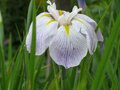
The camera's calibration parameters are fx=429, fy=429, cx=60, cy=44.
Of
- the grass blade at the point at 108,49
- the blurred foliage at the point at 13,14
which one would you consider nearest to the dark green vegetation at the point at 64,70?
the grass blade at the point at 108,49

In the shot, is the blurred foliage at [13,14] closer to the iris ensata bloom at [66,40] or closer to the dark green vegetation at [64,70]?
the dark green vegetation at [64,70]

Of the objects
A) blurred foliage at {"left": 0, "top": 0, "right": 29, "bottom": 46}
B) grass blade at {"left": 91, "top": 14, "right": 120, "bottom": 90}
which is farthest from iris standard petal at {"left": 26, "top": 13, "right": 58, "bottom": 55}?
blurred foliage at {"left": 0, "top": 0, "right": 29, "bottom": 46}

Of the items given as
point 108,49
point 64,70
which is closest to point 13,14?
point 64,70

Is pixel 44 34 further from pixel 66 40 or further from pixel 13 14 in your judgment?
pixel 13 14

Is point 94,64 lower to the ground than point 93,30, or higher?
lower

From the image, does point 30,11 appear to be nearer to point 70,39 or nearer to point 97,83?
point 70,39

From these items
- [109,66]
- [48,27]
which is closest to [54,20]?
[48,27]
